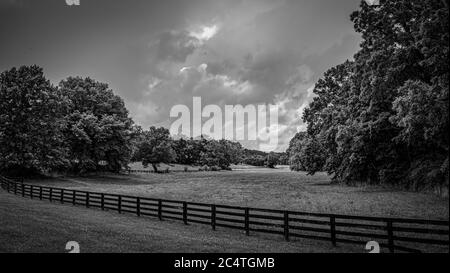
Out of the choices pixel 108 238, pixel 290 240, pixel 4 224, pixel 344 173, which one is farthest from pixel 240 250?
pixel 344 173

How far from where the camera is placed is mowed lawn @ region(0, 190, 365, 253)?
42.2 ft

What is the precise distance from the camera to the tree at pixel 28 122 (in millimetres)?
45844

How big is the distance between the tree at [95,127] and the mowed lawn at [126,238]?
37765mm

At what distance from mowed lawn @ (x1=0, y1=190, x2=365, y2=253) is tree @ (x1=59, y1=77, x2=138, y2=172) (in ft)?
124

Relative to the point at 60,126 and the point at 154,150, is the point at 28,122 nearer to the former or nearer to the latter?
the point at 60,126

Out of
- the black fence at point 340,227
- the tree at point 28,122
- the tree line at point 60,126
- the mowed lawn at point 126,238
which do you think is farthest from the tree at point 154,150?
the mowed lawn at point 126,238

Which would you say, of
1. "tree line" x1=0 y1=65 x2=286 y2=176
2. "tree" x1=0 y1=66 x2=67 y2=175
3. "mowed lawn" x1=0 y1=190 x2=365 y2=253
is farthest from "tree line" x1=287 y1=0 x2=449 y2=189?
"tree" x1=0 y1=66 x2=67 y2=175

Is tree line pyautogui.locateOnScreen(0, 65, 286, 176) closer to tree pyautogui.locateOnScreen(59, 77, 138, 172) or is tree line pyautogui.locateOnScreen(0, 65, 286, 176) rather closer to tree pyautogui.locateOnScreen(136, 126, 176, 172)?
tree pyautogui.locateOnScreen(59, 77, 138, 172)

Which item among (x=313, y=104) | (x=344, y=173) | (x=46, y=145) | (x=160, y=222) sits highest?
(x=313, y=104)

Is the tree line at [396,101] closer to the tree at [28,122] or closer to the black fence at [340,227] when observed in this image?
the black fence at [340,227]

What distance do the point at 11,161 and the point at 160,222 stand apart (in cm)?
3297

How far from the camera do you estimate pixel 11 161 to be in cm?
4475

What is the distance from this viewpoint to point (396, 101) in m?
19.0
